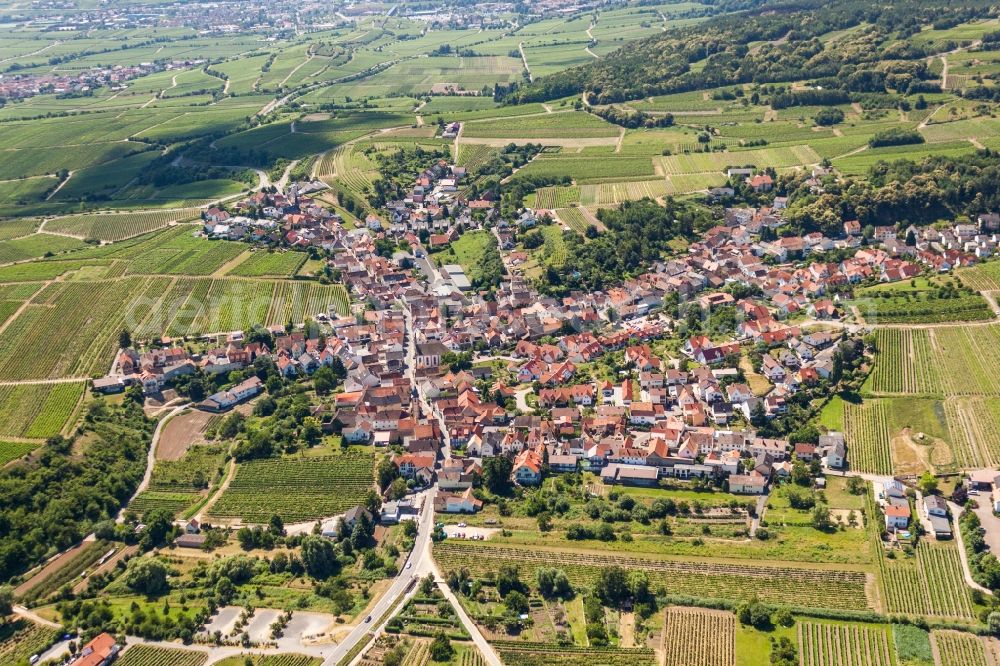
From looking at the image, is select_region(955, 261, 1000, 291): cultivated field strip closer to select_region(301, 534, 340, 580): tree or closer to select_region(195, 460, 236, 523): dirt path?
select_region(301, 534, 340, 580): tree

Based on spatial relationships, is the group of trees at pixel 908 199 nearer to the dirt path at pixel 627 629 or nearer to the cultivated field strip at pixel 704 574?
the cultivated field strip at pixel 704 574

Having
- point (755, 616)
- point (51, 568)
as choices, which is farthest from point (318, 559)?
point (755, 616)

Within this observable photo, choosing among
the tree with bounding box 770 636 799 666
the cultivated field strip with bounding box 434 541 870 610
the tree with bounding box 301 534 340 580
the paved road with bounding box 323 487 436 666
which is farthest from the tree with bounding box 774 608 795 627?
the tree with bounding box 301 534 340 580

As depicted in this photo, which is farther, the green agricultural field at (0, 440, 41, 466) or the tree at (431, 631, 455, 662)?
the green agricultural field at (0, 440, 41, 466)

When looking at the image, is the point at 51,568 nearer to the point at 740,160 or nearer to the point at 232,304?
the point at 232,304

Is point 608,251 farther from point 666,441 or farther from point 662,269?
point 666,441

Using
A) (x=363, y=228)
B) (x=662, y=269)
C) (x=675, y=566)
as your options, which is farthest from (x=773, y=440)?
(x=363, y=228)

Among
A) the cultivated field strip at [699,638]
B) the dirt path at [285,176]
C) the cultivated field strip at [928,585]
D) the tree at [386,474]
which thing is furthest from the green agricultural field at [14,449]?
the dirt path at [285,176]
